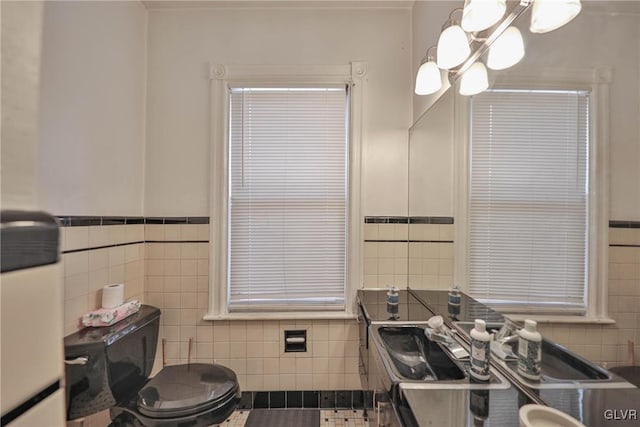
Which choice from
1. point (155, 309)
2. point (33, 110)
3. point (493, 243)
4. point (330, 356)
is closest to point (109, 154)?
point (155, 309)

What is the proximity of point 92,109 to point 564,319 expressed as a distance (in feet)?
6.86

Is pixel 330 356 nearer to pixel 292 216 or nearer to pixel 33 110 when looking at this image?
pixel 292 216

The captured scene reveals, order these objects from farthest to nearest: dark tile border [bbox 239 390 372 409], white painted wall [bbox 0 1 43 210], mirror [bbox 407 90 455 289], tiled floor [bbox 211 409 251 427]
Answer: dark tile border [bbox 239 390 372 409] → tiled floor [bbox 211 409 251 427] → mirror [bbox 407 90 455 289] → white painted wall [bbox 0 1 43 210]

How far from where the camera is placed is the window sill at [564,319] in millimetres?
634

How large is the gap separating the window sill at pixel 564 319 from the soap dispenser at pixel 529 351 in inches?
0.7

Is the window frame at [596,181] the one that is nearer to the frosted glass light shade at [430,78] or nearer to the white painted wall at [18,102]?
the frosted glass light shade at [430,78]

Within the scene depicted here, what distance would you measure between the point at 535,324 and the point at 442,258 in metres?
0.64

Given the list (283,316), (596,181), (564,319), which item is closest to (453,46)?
(596,181)

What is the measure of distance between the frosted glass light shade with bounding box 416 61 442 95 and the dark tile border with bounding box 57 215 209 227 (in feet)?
4.89

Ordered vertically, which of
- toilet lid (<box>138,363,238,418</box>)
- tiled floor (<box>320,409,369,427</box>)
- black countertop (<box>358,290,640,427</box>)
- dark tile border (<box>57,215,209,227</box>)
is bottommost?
tiled floor (<box>320,409,369,427</box>)

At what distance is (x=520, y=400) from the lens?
79 cm

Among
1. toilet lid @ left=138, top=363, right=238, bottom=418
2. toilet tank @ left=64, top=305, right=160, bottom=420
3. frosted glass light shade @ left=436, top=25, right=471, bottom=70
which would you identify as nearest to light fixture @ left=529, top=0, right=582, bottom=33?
frosted glass light shade @ left=436, top=25, right=471, bottom=70

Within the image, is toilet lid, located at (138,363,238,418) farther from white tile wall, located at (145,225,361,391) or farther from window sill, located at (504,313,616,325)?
window sill, located at (504,313,616,325)

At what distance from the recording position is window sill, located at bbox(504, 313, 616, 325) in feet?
2.08
